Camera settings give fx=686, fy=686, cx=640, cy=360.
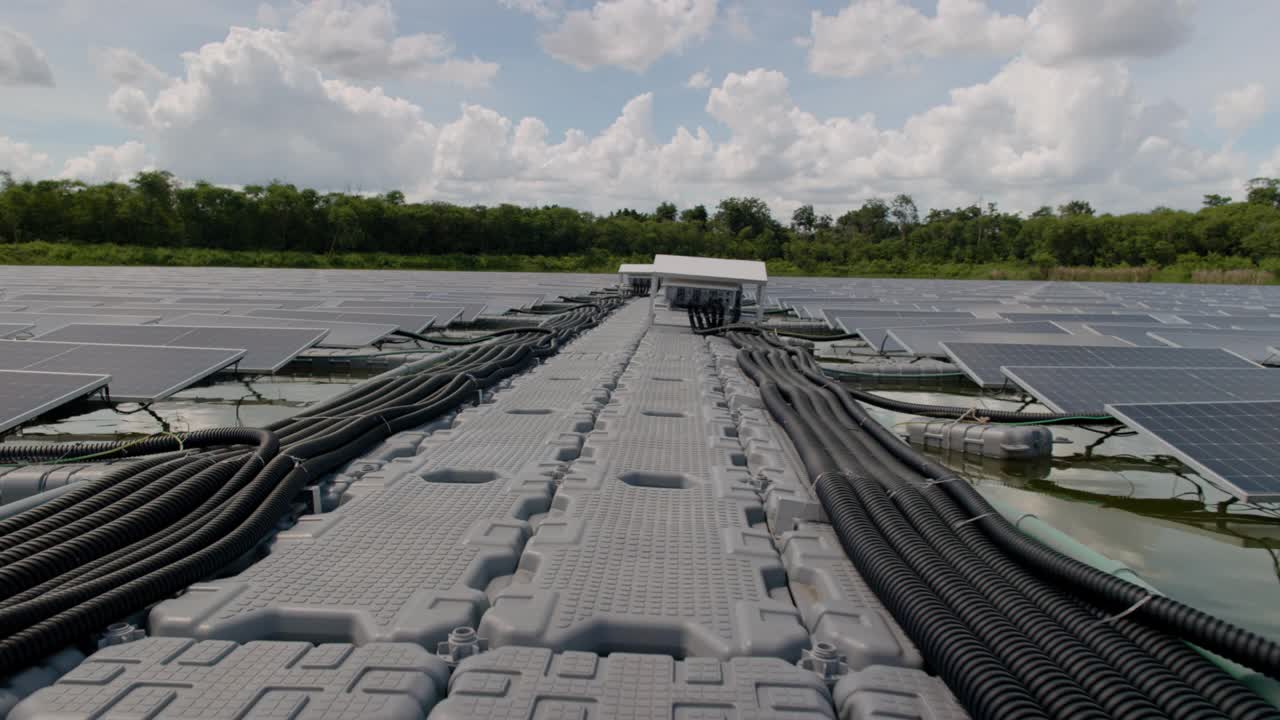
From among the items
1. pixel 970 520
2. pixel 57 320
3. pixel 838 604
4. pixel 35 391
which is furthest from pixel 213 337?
pixel 970 520

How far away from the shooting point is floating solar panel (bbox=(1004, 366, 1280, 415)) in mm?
7840

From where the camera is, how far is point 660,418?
6.96 meters

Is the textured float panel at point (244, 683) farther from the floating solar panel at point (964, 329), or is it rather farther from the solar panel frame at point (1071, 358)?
the floating solar panel at point (964, 329)

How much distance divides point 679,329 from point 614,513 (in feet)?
39.5

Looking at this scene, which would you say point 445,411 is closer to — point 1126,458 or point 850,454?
point 850,454

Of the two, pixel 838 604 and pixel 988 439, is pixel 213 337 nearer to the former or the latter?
pixel 838 604

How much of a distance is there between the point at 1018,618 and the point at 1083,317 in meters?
19.2

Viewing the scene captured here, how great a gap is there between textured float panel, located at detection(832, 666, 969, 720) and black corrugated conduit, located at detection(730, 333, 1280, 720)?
0.07m

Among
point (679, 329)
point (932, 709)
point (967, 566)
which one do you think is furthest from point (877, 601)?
point (679, 329)

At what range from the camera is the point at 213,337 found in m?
10.4

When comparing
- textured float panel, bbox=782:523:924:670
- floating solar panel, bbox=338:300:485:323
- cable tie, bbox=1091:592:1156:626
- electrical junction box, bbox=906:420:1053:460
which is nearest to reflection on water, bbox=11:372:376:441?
floating solar panel, bbox=338:300:485:323

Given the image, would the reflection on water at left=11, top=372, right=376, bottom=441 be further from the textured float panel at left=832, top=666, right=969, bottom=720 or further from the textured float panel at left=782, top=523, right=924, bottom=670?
the textured float panel at left=832, top=666, right=969, bottom=720

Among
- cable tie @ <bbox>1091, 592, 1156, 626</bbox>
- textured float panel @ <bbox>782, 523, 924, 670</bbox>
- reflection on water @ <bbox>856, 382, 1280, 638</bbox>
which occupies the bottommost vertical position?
reflection on water @ <bbox>856, 382, 1280, 638</bbox>

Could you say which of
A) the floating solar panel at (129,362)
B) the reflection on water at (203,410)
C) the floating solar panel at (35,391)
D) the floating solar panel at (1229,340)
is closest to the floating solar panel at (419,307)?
the reflection on water at (203,410)
